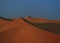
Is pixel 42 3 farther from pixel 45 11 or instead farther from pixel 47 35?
pixel 47 35

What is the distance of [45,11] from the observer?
167 centimetres

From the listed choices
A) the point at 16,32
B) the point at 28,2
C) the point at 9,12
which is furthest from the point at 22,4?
the point at 16,32

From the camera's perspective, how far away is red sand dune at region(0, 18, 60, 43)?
1.95 feet

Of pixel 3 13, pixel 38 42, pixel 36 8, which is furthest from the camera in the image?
pixel 36 8

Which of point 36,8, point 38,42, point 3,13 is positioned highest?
point 36,8

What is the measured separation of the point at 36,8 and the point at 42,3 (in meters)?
0.11

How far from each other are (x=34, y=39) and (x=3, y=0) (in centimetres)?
124

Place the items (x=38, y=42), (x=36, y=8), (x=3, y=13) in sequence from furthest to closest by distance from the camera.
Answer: (x=36, y=8) < (x=3, y=13) < (x=38, y=42)

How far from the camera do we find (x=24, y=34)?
625mm

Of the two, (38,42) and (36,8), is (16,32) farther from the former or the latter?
(36,8)

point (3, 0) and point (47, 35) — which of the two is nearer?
point (47, 35)

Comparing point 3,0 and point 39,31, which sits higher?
point 3,0

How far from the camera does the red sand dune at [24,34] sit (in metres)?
0.59

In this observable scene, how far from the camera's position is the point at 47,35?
1.97 feet
